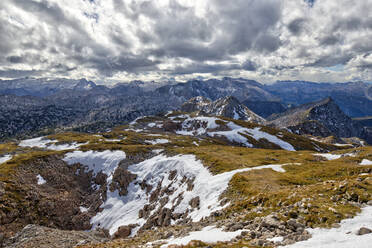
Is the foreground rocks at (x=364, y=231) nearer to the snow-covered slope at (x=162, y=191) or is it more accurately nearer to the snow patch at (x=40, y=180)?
the snow-covered slope at (x=162, y=191)

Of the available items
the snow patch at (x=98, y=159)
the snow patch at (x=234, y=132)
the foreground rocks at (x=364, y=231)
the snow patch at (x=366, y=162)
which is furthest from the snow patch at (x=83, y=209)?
the snow patch at (x=234, y=132)

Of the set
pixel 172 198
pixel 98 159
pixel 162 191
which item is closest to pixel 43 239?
pixel 172 198

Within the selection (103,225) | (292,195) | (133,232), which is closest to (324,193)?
(292,195)

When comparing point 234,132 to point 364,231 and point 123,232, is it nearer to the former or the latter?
point 123,232

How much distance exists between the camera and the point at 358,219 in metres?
13.2

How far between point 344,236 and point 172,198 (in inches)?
1379

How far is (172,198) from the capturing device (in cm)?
4303

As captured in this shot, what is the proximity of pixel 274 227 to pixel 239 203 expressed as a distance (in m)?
9.90

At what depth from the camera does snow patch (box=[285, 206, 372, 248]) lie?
1072 cm

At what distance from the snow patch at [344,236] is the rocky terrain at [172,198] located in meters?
0.20

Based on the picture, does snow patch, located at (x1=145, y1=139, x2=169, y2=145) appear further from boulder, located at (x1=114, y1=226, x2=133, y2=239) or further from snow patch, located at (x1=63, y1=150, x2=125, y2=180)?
boulder, located at (x1=114, y1=226, x2=133, y2=239)

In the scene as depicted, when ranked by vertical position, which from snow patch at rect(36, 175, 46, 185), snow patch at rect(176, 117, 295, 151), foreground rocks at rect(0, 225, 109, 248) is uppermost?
foreground rocks at rect(0, 225, 109, 248)

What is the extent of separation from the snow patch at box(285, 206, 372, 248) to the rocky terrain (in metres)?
0.20

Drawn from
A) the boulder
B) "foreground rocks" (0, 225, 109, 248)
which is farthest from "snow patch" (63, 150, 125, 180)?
"foreground rocks" (0, 225, 109, 248)
